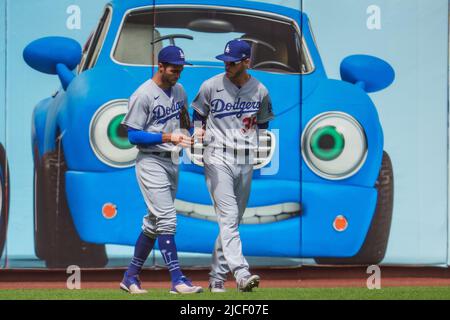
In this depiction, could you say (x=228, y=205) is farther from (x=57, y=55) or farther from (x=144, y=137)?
(x=57, y=55)

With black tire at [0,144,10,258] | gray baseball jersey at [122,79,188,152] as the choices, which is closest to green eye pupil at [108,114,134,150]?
black tire at [0,144,10,258]

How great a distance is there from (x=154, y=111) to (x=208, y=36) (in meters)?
1.50

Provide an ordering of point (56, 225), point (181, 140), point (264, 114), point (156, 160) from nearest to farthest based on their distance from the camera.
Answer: point (181, 140), point (156, 160), point (264, 114), point (56, 225)

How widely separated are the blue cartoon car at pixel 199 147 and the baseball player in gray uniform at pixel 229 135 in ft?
2.61

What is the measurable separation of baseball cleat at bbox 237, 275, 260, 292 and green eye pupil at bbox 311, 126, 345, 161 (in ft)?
5.81

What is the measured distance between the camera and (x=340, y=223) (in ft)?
33.8

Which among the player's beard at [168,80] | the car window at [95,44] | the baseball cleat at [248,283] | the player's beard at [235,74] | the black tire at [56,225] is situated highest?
the car window at [95,44]

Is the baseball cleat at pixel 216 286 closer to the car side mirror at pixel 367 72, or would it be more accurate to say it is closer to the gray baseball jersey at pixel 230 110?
the gray baseball jersey at pixel 230 110

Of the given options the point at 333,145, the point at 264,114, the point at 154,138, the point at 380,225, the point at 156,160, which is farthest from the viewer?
the point at 380,225

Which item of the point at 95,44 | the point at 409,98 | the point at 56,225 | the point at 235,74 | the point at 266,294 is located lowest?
the point at 266,294

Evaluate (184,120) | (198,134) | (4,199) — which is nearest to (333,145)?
(184,120)

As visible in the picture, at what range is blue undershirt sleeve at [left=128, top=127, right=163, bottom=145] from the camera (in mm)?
8867

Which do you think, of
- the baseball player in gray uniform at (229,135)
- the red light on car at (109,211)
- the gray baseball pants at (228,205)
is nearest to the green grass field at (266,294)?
the gray baseball pants at (228,205)

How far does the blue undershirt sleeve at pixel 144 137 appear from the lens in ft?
29.1
